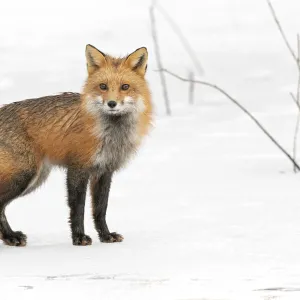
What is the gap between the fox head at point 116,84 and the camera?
21.6ft

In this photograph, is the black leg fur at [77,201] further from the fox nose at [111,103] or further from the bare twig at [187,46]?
the bare twig at [187,46]

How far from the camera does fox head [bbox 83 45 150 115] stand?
6.57 metres

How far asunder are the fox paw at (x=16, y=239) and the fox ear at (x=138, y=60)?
4.98 ft

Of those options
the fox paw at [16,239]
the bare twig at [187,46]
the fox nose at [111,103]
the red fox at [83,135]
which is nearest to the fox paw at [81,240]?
the red fox at [83,135]

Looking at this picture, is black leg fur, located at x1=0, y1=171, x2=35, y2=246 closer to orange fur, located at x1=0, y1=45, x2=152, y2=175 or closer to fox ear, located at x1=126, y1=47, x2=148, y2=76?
orange fur, located at x1=0, y1=45, x2=152, y2=175

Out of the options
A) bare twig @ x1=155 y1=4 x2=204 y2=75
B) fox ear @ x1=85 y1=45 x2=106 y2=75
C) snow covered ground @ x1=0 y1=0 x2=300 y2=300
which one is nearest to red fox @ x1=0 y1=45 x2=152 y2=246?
fox ear @ x1=85 y1=45 x2=106 y2=75

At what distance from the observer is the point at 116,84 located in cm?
661

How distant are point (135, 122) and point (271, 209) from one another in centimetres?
165

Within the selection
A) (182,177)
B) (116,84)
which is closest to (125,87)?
(116,84)

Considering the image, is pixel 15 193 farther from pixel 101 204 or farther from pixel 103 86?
pixel 103 86

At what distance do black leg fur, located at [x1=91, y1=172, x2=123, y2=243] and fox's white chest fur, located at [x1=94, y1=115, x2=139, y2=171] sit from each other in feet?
0.80

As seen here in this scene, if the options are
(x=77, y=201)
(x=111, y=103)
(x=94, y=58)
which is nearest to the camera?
(x=111, y=103)

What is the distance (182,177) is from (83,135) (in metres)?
2.66

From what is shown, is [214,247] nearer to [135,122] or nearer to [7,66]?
[135,122]
